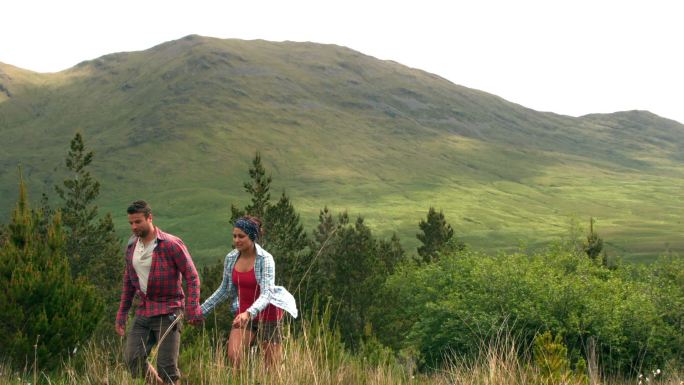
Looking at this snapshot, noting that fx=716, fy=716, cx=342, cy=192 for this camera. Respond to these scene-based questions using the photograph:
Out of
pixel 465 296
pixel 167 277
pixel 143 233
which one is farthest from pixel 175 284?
pixel 465 296

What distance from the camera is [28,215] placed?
40.8 ft

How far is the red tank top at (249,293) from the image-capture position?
7770 mm

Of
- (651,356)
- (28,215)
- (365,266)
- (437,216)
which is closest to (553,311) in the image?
→ (651,356)

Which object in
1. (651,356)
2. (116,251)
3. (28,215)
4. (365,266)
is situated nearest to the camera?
(28,215)

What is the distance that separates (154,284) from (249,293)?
1027mm

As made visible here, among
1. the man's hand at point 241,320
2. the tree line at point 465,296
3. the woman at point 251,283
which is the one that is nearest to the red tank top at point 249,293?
the woman at point 251,283

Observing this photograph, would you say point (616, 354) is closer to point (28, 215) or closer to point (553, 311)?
point (553, 311)

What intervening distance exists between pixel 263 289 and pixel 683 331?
43.6 m

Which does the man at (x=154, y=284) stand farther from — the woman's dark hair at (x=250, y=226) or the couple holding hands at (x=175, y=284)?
the woman's dark hair at (x=250, y=226)

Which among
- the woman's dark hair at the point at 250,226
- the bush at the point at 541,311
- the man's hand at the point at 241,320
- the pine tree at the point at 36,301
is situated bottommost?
the bush at the point at 541,311

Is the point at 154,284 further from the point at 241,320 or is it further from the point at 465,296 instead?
the point at 465,296

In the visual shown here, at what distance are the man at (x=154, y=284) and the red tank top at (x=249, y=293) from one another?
1.52 feet

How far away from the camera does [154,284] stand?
775cm

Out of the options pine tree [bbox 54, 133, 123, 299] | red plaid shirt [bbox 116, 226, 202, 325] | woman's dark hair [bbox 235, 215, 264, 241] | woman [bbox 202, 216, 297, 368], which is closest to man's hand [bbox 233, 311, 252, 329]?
woman [bbox 202, 216, 297, 368]
